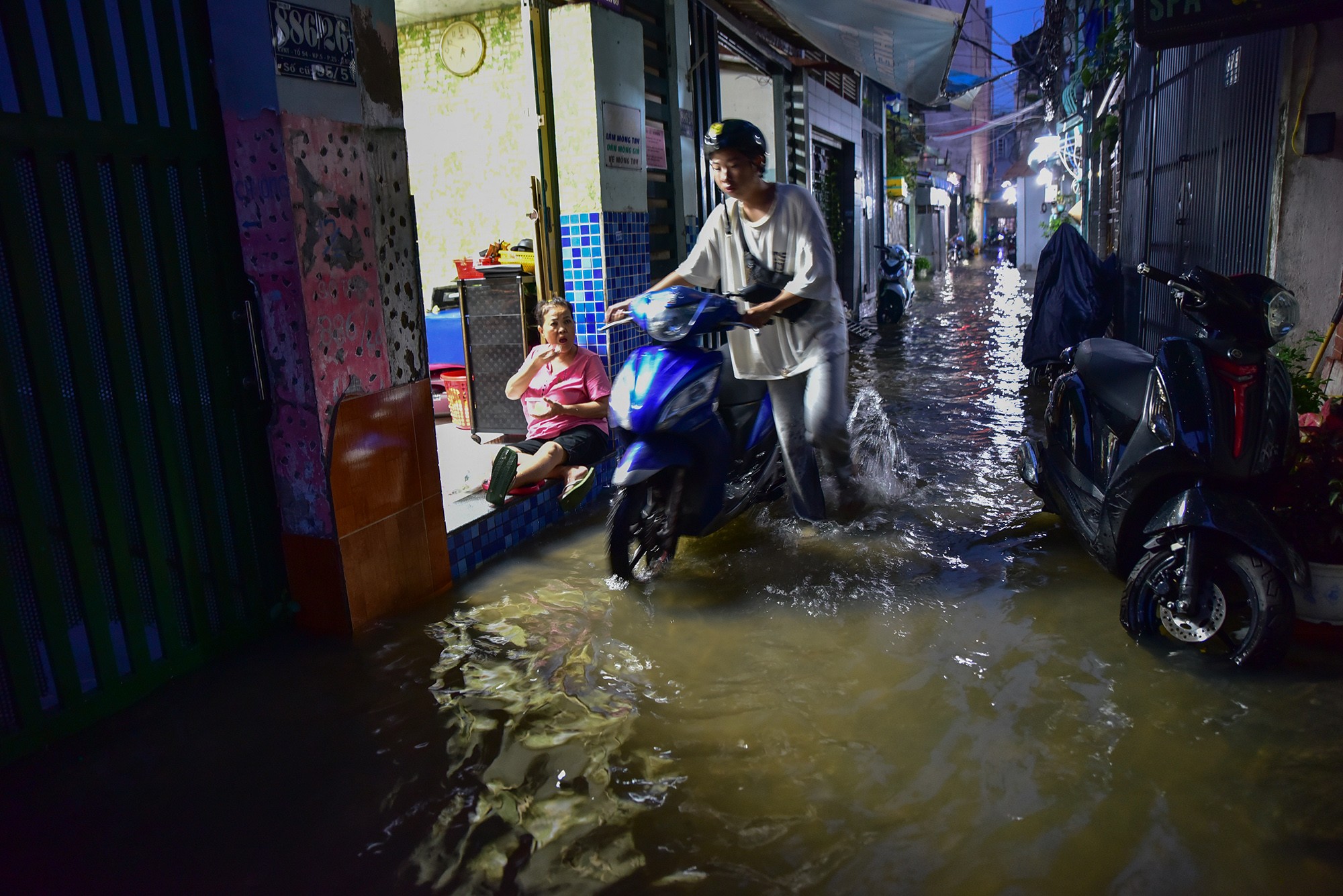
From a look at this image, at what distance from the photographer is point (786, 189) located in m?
4.18

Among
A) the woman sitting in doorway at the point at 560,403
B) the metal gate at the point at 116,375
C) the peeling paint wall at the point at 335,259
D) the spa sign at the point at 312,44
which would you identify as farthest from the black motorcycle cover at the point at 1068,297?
the metal gate at the point at 116,375

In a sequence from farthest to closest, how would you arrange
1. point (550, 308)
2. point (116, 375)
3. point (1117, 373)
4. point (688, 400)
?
point (550, 308) → point (688, 400) → point (1117, 373) → point (116, 375)

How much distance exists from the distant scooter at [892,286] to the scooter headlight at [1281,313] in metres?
10.9

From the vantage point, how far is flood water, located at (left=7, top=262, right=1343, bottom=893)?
7.08 feet

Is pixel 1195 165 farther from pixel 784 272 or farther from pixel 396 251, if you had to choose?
pixel 396 251

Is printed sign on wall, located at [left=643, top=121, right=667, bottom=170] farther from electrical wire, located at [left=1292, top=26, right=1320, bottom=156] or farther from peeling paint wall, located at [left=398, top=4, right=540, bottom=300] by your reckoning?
electrical wire, located at [left=1292, top=26, right=1320, bottom=156]

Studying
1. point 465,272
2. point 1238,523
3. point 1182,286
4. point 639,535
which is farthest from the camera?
point 465,272

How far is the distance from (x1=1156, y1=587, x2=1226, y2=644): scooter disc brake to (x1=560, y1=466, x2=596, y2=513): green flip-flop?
109 inches

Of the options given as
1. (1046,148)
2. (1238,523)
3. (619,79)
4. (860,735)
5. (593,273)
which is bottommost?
(860,735)

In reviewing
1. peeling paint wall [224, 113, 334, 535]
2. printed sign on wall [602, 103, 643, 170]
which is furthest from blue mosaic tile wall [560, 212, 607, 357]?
peeling paint wall [224, 113, 334, 535]

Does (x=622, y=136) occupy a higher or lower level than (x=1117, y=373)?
higher

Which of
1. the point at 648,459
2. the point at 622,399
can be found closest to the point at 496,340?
the point at 622,399

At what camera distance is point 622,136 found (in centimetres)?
563

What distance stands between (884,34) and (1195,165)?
323cm
